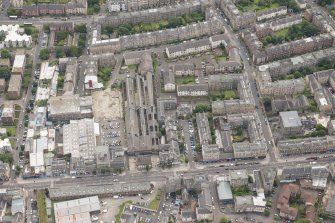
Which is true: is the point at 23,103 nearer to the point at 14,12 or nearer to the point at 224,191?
the point at 14,12

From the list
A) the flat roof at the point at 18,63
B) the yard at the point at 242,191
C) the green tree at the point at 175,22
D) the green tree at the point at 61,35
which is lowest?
the yard at the point at 242,191

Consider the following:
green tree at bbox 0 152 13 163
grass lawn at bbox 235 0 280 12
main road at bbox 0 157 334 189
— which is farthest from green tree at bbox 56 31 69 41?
main road at bbox 0 157 334 189

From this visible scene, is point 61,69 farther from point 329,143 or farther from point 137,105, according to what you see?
point 329,143

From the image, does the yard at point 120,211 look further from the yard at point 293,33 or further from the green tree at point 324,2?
the green tree at point 324,2

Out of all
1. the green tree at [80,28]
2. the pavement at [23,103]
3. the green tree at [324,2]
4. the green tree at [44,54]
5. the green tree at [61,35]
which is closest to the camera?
the pavement at [23,103]

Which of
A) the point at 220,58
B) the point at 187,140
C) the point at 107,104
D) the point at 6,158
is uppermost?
the point at 220,58

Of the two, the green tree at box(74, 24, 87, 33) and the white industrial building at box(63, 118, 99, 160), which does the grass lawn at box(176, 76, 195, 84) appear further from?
the green tree at box(74, 24, 87, 33)

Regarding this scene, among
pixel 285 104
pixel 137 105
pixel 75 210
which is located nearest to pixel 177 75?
pixel 137 105

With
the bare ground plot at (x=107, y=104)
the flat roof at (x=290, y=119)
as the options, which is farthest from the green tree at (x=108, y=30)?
the flat roof at (x=290, y=119)

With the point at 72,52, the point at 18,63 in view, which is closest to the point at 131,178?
the point at 72,52
